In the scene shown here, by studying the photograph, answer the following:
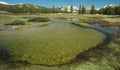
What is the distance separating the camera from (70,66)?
A: 47.0 ft

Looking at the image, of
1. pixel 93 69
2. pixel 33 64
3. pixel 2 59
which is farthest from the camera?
pixel 2 59

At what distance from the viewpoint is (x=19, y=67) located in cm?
1391

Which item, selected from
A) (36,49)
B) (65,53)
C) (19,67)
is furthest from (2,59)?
(65,53)

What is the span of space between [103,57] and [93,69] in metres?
3.56

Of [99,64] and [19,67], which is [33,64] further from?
[99,64]

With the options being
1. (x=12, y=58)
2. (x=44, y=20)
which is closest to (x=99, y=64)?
(x=12, y=58)

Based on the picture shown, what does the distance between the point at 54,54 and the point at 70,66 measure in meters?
3.60

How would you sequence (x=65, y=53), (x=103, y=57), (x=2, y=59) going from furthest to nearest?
(x=65, y=53)
(x=103, y=57)
(x=2, y=59)

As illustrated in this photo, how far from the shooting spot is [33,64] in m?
14.8

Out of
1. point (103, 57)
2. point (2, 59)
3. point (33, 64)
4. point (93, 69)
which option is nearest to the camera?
point (93, 69)

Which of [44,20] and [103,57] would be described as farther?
[44,20]

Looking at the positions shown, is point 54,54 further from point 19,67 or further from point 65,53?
point 19,67

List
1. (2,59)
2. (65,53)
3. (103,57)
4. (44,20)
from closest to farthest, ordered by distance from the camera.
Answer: (2,59) → (103,57) → (65,53) → (44,20)

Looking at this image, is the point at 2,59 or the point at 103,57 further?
the point at 103,57
